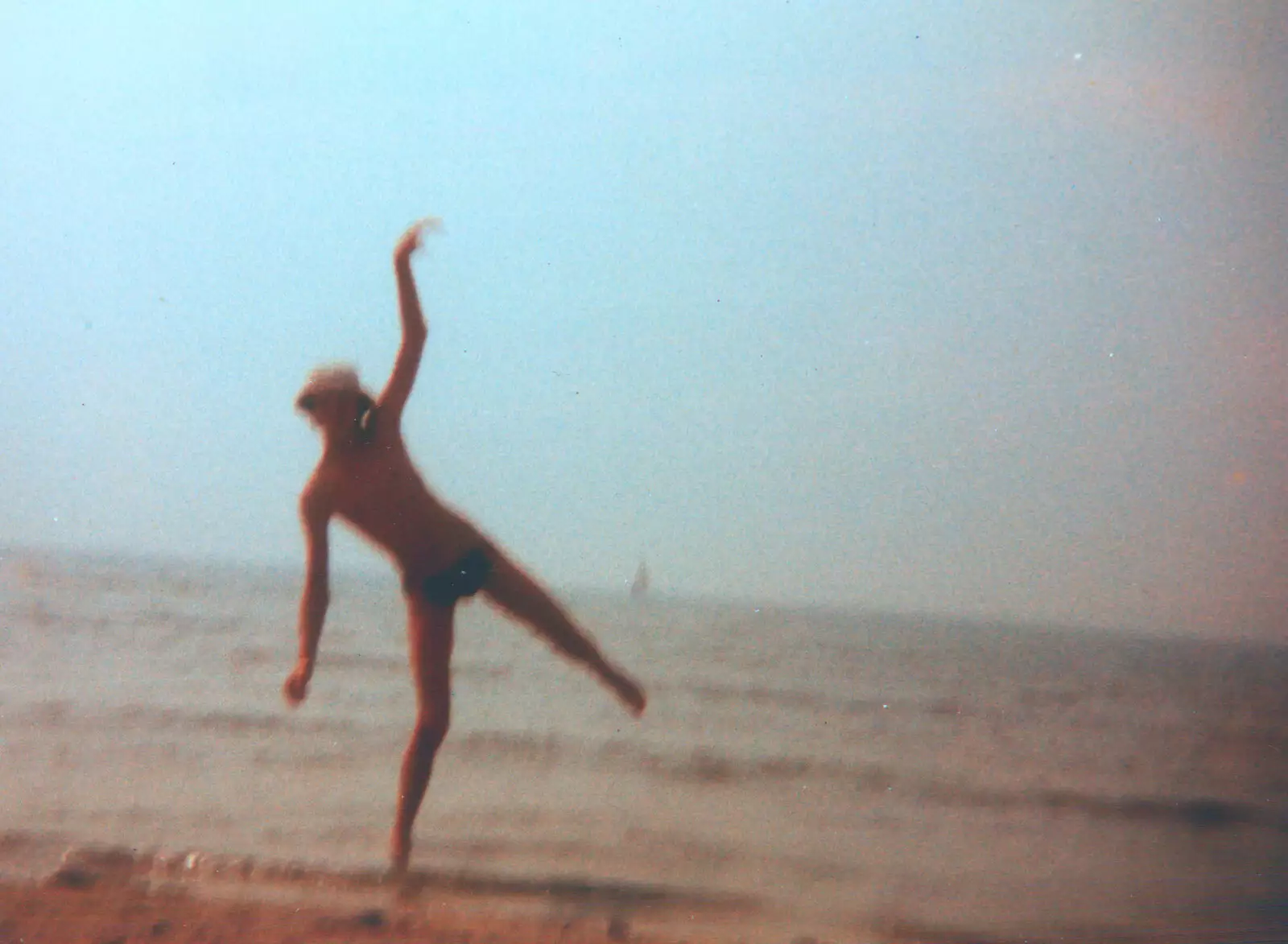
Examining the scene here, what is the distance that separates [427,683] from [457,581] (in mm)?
364

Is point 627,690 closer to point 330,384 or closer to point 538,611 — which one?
point 538,611

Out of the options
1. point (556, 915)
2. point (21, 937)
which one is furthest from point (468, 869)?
point (21, 937)

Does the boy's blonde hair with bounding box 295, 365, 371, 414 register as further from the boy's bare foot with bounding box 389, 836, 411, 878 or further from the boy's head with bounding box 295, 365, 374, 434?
the boy's bare foot with bounding box 389, 836, 411, 878

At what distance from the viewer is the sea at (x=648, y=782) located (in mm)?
4012

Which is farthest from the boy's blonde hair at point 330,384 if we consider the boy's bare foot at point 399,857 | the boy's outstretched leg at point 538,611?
the boy's bare foot at point 399,857

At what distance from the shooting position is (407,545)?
12.1 ft

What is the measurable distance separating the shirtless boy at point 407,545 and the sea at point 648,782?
24 centimetres

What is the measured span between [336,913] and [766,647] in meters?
11.9

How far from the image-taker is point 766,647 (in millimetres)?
15078

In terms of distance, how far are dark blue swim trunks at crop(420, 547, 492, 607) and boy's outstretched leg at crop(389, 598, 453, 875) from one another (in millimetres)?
38

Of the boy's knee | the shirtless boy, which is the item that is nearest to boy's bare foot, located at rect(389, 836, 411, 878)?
the shirtless boy

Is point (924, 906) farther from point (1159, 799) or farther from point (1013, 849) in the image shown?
point (1159, 799)

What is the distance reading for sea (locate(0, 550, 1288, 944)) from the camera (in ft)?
13.2

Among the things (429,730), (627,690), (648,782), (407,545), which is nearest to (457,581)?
(407,545)
